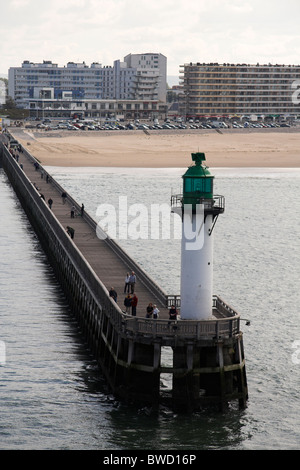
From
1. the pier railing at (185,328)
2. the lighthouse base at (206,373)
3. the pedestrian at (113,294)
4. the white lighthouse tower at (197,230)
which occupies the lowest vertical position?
the lighthouse base at (206,373)

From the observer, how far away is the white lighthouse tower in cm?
3231

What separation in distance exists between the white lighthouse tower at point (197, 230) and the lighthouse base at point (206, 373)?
78.0 inches

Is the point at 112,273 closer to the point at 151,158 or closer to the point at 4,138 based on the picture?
the point at 151,158

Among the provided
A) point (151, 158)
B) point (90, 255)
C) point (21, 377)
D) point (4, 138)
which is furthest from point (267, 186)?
point (21, 377)

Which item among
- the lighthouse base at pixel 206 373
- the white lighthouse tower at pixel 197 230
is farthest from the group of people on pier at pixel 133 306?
the lighthouse base at pixel 206 373

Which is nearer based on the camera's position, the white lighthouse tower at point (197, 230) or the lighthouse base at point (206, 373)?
the lighthouse base at point (206, 373)

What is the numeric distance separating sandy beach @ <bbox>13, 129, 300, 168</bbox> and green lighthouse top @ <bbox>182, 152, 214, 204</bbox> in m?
110

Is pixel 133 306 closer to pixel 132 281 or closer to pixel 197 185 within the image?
pixel 132 281

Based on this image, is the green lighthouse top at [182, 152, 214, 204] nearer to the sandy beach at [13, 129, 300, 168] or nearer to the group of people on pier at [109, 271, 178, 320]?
the group of people on pier at [109, 271, 178, 320]

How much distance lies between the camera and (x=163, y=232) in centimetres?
7500

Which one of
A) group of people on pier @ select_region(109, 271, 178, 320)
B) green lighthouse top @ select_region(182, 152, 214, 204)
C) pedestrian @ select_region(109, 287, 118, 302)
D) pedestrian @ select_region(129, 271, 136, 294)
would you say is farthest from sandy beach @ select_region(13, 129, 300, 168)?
green lighthouse top @ select_region(182, 152, 214, 204)

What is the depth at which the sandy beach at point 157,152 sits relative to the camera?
480 ft

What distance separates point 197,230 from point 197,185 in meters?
1.54

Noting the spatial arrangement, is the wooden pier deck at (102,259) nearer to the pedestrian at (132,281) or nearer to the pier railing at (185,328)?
the pedestrian at (132,281)
